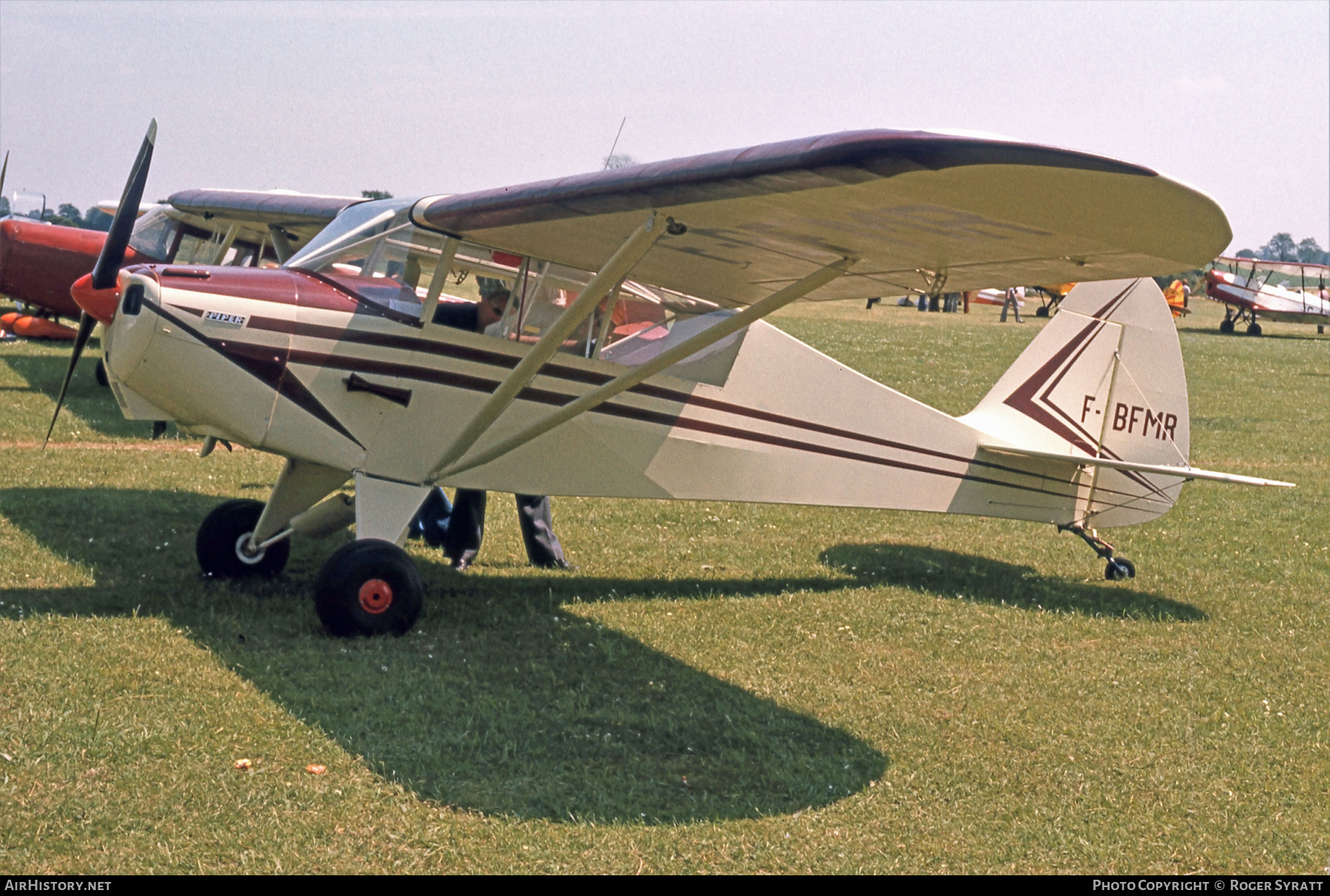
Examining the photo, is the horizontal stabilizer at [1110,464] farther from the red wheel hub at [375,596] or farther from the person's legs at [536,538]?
the red wheel hub at [375,596]

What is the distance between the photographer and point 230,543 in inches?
298

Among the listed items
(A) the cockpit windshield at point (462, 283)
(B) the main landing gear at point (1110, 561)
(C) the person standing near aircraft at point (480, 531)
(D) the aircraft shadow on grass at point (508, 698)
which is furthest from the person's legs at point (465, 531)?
(B) the main landing gear at point (1110, 561)

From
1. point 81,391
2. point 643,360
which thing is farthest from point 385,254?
point 81,391

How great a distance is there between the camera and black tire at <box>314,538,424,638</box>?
21.0 ft

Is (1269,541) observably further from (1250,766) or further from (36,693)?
(36,693)

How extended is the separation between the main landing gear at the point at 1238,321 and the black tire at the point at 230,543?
42.0 meters

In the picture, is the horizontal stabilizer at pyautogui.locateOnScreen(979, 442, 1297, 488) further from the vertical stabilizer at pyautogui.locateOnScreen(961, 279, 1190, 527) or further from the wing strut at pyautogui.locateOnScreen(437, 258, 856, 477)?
the wing strut at pyautogui.locateOnScreen(437, 258, 856, 477)

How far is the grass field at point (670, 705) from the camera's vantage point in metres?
4.30

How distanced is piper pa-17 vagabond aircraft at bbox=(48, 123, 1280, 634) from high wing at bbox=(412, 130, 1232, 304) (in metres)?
0.02

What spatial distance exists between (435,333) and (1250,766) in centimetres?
484

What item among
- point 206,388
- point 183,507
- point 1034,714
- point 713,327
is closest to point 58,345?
point 183,507

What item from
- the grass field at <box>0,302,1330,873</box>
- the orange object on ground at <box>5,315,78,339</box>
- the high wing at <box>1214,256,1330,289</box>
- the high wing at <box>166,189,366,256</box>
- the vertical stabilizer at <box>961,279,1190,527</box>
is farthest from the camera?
the high wing at <box>1214,256,1330,289</box>

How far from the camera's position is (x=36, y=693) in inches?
207

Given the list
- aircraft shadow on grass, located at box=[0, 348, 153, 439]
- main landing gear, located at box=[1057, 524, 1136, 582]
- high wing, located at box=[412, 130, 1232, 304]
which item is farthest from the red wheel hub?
aircraft shadow on grass, located at box=[0, 348, 153, 439]
